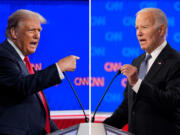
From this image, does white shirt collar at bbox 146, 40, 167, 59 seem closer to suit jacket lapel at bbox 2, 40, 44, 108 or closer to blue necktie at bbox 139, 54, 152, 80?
blue necktie at bbox 139, 54, 152, 80

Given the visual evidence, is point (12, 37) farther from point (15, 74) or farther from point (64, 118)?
point (64, 118)

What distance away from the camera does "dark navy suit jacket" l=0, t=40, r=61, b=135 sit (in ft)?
3.22

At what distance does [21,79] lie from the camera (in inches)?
39.9

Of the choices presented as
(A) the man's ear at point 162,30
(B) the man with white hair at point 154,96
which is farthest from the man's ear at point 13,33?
(A) the man's ear at point 162,30

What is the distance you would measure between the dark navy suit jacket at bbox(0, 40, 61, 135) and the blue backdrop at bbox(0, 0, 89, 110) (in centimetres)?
88

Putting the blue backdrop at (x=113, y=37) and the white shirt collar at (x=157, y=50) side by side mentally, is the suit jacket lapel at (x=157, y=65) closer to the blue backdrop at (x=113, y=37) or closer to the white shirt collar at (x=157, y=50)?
the white shirt collar at (x=157, y=50)

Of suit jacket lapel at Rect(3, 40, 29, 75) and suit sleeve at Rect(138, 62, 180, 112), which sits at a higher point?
suit jacket lapel at Rect(3, 40, 29, 75)

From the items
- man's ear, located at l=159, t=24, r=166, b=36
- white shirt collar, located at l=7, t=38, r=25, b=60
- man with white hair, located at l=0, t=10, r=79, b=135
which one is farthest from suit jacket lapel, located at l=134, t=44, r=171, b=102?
white shirt collar, located at l=7, t=38, r=25, b=60

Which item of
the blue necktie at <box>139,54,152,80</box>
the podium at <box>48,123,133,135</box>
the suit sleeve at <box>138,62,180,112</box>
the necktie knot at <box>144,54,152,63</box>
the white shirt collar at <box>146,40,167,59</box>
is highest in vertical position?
the white shirt collar at <box>146,40,167,59</box>

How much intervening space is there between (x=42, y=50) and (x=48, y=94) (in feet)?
1.05

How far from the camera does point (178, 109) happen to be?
1.20 meters

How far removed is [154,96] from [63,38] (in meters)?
1.10

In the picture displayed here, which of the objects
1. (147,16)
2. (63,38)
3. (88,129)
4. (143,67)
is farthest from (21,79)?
(63,38)

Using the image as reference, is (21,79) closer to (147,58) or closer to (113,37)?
(147,58)
